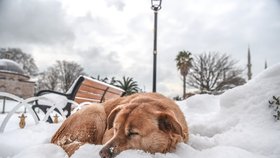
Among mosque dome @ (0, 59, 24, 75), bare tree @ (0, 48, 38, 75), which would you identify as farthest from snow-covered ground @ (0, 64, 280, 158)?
bare tree @ (0, 48, 38, 75)

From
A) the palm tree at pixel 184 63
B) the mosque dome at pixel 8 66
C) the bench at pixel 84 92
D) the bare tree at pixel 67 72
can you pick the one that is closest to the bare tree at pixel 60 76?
the bare tree at pixel 67 72

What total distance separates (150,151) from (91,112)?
1185mm

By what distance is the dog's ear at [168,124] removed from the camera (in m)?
2.81

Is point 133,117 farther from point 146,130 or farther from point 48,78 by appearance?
point 48,78

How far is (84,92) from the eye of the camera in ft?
27.1

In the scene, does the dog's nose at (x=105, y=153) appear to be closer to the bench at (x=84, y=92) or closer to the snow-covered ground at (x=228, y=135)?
the snow-covered ground at (x=228, y=135)

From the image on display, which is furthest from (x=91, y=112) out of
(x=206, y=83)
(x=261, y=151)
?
(x=206, y=83)

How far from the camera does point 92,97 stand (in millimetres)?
8930

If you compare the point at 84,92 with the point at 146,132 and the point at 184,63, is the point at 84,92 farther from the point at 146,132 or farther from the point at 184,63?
the point at 184,63

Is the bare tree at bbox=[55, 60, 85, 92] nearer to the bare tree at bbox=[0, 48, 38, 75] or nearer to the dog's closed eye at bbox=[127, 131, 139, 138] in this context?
the bare tree at bbox=[0, 48, 38, 75]

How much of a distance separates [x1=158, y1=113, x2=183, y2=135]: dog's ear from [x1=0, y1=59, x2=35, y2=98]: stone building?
56.2 m

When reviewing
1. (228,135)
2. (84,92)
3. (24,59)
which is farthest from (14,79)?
(228,135)

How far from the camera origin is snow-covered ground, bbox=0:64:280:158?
2604 millimetres

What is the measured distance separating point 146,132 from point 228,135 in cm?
144
